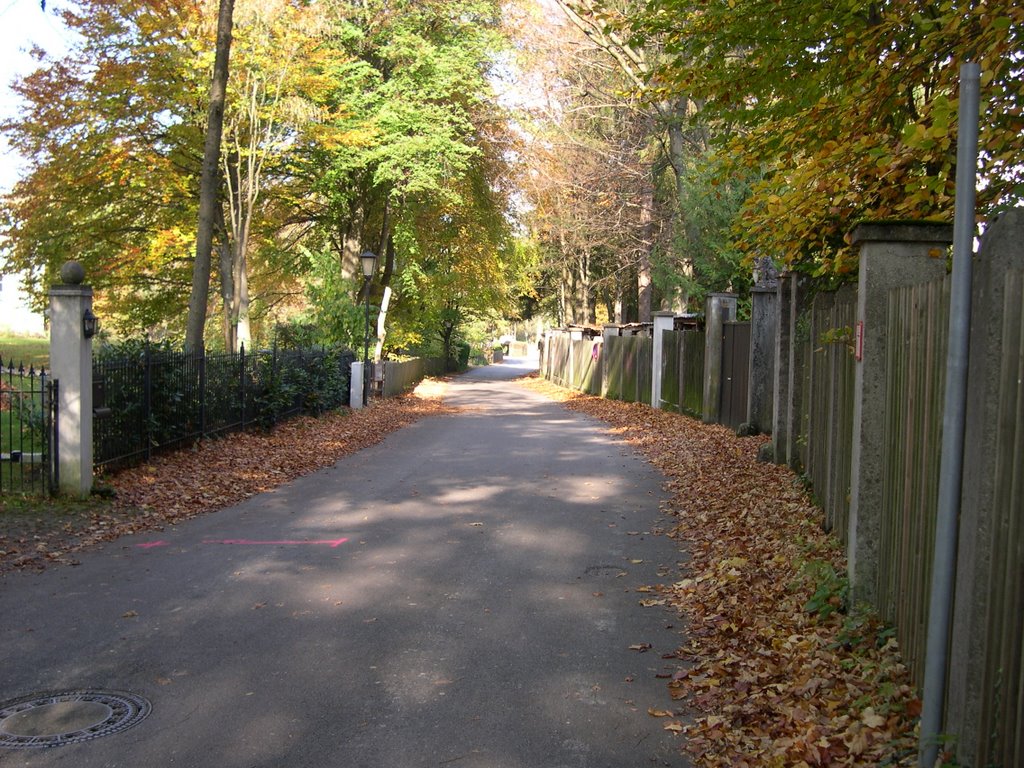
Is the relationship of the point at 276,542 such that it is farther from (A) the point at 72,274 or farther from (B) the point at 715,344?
(B) the point at 715,344

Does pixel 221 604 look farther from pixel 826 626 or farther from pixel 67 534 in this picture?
pixel 826 626

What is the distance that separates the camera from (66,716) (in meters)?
4.75

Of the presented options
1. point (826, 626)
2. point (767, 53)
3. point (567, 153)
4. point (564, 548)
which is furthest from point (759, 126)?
point (567, 153)

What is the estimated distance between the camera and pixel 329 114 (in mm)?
26578

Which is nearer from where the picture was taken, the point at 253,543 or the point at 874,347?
the point at 874,347

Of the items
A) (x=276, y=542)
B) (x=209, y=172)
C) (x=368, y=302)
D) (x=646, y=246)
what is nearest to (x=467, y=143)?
(x=646, y=246)

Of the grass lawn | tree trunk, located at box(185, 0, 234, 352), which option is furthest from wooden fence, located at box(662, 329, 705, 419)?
the grass lawn

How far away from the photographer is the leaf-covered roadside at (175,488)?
8844 mm

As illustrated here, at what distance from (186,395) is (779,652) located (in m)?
11.5

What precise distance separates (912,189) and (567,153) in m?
26.5

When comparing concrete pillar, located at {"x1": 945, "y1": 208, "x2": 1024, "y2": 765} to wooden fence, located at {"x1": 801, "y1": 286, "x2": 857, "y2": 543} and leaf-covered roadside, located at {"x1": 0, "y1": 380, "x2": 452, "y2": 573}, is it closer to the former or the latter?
wooden fence, located at {"x1": 801, "y1": 286, "x2": 857, "y2": 543}

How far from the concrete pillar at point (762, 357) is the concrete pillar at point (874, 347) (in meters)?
9.38

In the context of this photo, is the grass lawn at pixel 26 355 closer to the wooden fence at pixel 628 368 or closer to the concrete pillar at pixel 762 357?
the concrete pillar at pixel 762 357

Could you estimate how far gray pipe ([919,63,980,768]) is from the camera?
9.41 ft
